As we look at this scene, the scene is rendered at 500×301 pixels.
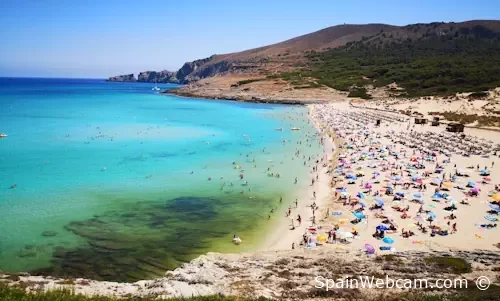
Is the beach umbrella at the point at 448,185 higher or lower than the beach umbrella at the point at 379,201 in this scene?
higher

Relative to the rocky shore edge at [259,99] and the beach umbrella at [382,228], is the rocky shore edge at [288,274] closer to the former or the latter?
the beach umbrella at [382,228]

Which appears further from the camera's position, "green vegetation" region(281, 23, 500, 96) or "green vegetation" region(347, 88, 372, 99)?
"green vegetation" region(347, 88, 372, 99)

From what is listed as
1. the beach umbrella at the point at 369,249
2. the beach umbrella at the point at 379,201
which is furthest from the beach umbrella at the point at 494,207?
the beach umbrella at the point at 369,249

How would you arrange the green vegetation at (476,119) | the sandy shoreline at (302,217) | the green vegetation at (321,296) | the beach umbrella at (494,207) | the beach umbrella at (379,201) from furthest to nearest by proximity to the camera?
the green vegetation at (476,119)
the beach umbrella at (379,201)
the beach umbrella at (494,207)
the sandy shoreline at (302,217)
the green vegetation at (321,296)

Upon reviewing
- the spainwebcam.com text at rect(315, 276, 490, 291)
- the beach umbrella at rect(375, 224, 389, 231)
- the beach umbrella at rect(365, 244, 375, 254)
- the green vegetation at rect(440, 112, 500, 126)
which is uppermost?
the green vegetation at rect(440, 112, 500, 126)

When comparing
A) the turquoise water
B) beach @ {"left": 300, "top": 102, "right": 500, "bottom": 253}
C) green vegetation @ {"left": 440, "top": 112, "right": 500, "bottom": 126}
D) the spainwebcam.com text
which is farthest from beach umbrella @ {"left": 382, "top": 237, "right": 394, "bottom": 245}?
green vegetation @ {"left": 440, "top": 112, "right": 500, "bottom": 126}

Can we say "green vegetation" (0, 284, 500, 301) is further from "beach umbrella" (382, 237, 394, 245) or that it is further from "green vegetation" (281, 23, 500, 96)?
"green vegetation" (281, 23, 500, 96)
